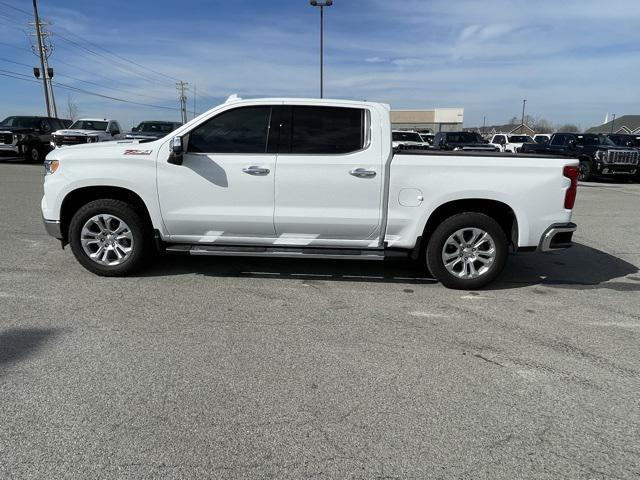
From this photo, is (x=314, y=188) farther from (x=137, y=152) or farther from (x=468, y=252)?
(x=137, y=152)

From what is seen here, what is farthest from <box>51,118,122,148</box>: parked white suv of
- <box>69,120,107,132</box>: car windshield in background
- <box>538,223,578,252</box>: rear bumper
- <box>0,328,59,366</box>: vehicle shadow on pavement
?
<box>538,223,578,252</box>: rear bumper

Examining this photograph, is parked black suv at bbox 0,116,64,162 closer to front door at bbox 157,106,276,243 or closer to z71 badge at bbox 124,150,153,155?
z71 badge at bbox 124,150,153,155

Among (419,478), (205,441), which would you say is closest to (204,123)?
(205,441)

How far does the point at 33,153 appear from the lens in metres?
20.7

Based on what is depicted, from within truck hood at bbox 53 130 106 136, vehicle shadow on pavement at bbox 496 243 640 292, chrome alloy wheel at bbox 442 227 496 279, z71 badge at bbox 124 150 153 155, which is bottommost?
vehicle shadow on pavement at bbox 496 243 640 292

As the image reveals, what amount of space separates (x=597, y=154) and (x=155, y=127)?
698 inches

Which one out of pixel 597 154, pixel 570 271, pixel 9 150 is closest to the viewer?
pixel 570 271

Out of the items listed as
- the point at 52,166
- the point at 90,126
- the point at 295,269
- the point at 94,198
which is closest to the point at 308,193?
the point at 295,269

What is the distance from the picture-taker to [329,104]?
206 inches

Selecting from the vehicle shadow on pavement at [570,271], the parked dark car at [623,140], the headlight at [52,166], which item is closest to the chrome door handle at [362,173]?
the vehicle shadow on pavement at [570,271]

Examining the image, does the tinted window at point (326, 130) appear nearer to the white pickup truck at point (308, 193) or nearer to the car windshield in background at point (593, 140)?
the white pickup truck at point (308, 193)

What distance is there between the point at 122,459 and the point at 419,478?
1482 millimetres

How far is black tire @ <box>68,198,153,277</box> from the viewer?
5.23 m

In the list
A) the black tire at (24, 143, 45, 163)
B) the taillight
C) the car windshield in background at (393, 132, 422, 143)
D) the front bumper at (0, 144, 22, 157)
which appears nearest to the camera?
the taillight
